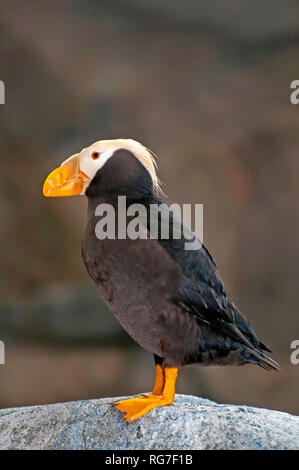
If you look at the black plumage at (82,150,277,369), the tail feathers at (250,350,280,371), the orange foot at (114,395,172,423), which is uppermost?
the black plumage at (82,150,277,369)

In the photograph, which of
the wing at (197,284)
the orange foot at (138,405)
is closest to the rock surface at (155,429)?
the orange foot at (138,405)

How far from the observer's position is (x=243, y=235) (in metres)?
2.53

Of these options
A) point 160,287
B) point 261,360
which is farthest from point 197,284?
point 261,360

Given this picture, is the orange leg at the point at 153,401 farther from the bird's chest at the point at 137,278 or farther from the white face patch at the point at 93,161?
the white face patch at the point at 93,161

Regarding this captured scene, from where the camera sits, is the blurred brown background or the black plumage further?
the blurred brown background

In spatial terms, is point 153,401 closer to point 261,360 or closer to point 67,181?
point 261,360

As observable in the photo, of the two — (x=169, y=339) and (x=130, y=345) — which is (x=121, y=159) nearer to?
(x=169, y=339)

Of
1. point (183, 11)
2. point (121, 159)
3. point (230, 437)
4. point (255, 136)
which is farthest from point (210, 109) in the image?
point (230, 437)

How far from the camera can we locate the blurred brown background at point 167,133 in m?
2.48

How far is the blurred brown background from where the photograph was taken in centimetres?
248

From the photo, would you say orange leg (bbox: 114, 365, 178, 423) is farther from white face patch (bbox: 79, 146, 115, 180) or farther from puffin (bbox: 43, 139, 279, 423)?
white face patch (bbox: 79, 146, 115, 180)

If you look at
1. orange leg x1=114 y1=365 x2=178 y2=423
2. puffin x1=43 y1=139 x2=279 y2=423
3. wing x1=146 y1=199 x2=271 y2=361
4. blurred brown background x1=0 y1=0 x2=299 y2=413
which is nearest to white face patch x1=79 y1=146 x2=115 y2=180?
puffin x1=43 y1=139 x2=279 y2=423

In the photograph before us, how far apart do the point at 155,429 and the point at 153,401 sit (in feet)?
0.18
